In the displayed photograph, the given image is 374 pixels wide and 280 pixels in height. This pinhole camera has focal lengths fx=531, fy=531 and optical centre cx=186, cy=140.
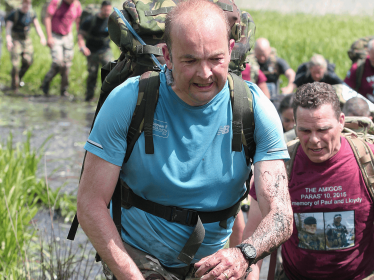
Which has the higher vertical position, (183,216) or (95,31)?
(183,216)

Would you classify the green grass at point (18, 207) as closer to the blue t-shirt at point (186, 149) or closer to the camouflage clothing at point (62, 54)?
the blue t-shirt at point (186, 149)

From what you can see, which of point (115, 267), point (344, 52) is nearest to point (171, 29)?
point (115, 267)

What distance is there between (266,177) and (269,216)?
18 cm

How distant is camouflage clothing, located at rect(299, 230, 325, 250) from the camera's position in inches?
132

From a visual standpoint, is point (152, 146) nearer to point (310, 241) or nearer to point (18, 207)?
point (310, 241)

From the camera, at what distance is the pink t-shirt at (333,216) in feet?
10.9

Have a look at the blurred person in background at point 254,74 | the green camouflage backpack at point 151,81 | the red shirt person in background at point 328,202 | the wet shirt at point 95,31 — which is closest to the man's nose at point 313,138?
the red shirt person in background at point 328,202

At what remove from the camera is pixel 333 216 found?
3324 mm

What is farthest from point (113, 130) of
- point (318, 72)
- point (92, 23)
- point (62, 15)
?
point (62, 15)

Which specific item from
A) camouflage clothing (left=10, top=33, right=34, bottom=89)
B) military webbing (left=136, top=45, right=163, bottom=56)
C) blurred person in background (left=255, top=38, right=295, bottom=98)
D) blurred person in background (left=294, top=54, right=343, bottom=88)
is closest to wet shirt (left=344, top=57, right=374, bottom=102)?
blurred person in background (left=294, top=54, right=343, bottom=88)

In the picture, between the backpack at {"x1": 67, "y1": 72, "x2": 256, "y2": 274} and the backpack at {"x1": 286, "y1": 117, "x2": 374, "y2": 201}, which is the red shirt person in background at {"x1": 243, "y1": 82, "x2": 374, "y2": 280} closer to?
the backpack at {"x1": 286, "y1": 117, "x2": 374, "y2": 201}

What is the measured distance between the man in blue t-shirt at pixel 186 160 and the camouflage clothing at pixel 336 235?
3.40ft

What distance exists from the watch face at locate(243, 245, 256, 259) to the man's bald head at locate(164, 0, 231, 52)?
908 mm

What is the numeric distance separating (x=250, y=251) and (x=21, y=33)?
1290cm
